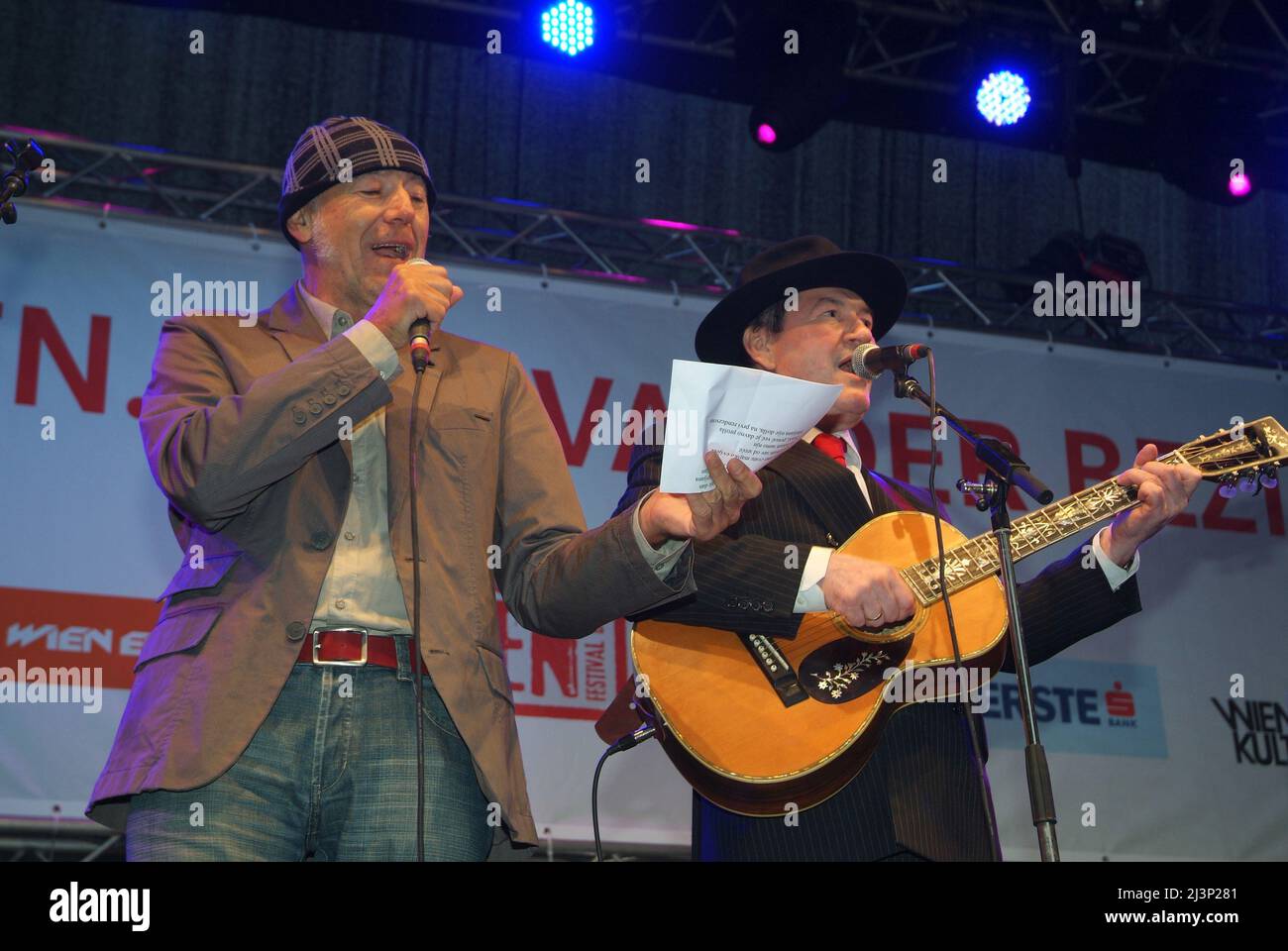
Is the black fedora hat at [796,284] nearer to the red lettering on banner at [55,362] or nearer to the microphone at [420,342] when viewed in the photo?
the microphone at [420,342]

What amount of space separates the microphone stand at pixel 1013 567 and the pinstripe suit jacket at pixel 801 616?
404 mm

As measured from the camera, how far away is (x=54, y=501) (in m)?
4.94

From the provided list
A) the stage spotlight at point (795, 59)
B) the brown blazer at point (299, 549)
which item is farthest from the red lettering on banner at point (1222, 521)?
the brown blazer at point (299, 549)

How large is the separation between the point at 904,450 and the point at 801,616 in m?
2.72

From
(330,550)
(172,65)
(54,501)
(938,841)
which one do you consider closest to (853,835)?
(938,841)

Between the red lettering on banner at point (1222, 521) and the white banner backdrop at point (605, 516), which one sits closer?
the white banner backdrop at point (605, 516)

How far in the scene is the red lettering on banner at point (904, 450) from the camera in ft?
19.4

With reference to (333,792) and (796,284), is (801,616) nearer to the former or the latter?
(796,284)

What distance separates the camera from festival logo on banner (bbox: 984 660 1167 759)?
18.5ft

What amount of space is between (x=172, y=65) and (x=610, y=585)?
15.4 ft

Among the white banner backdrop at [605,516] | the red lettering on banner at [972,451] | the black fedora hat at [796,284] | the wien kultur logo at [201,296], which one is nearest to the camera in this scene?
the black fedora hat at [796,284]

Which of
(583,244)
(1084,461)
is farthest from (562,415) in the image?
(1084,461)

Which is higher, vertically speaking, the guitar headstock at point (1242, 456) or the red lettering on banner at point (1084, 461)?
the red lettering on banner at point (1084, 461)

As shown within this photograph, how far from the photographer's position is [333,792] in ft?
7.95
